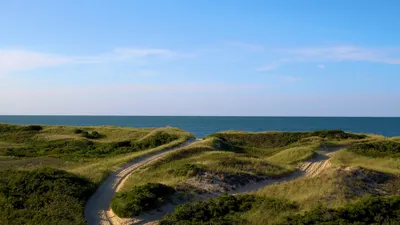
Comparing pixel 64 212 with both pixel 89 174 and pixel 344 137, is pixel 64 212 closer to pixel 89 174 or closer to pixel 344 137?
pixel 89 174

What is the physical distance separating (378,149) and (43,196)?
115ft

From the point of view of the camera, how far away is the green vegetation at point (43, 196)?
19.0 m

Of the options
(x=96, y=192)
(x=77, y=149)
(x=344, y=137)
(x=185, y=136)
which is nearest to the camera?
(x=96, y=192)

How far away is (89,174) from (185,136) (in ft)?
72.9

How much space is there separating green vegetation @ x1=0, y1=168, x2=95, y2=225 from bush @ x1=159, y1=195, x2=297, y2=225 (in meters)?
4.54

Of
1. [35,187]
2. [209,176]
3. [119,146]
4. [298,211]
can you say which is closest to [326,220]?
[298,211]

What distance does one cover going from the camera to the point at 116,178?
29.8 m

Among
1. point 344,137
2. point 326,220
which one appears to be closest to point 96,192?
point 326,220

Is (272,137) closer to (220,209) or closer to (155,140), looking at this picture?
(155,140)

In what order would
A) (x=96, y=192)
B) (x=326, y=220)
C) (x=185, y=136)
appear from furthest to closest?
1. (x=185, y=136)
2. (x=96, y=192)
3. (x=326, y=220)

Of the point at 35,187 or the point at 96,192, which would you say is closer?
the point at 35,187

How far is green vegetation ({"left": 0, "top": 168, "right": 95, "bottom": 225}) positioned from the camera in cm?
1895

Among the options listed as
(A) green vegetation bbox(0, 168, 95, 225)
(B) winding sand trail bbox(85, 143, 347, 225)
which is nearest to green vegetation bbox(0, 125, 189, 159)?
(B) winding sand trail bbox(85, 143, 347, 225)

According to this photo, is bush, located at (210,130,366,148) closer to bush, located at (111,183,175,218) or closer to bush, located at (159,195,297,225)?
bush, located at (111,183,175,218)
